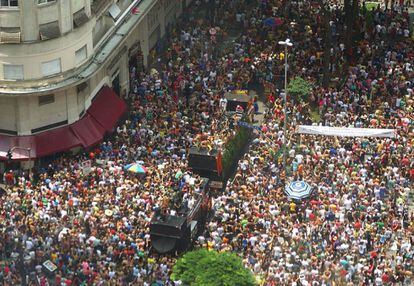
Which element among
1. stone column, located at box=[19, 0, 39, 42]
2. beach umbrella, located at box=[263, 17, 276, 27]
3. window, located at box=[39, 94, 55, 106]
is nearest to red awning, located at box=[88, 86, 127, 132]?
window, located at box=[39, 94, 55, 106]

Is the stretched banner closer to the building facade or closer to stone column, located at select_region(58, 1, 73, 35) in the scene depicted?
the building facade

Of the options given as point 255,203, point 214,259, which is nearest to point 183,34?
point 255,203

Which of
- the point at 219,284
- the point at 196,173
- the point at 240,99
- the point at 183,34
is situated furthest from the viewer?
the point at 183,34

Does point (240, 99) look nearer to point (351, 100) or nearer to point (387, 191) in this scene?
point (351, 100)

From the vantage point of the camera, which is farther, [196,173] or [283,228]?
[196,173]

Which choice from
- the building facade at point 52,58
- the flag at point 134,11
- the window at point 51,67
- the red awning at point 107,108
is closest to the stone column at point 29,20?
the building facade at point 52,58

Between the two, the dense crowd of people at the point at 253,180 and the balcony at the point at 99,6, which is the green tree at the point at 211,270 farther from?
the balcony at the point at 99,6
